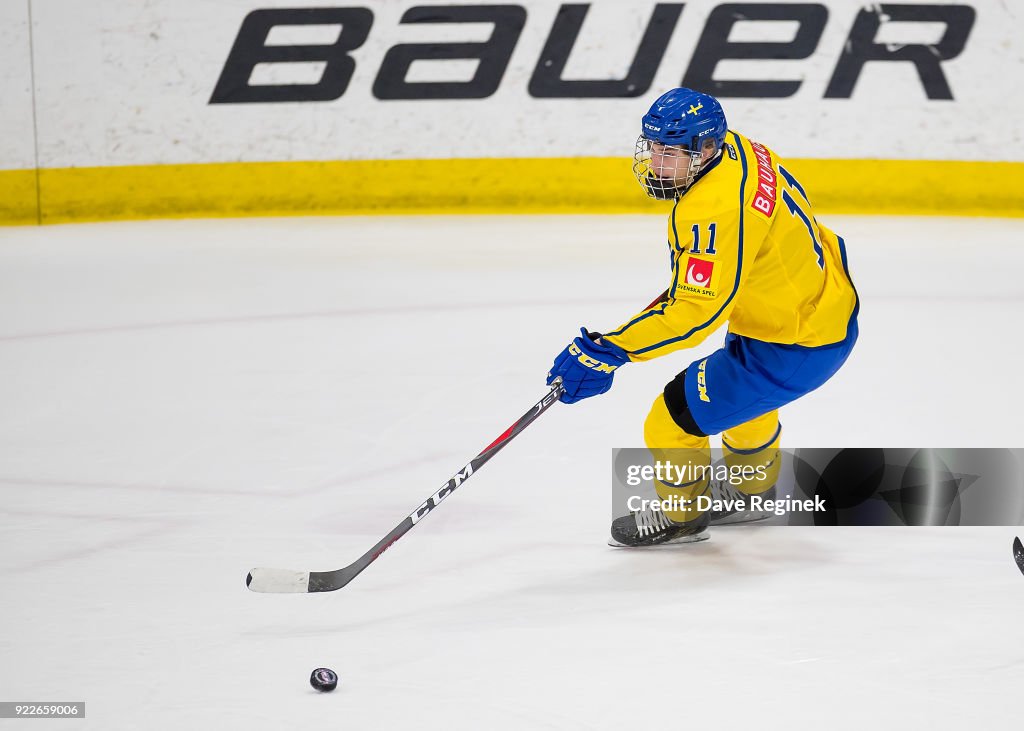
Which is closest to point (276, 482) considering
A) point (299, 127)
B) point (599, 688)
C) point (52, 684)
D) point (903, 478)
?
point (52, 684)

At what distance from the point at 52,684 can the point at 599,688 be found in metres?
0.94

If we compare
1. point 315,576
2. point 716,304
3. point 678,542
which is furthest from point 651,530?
point 315,576

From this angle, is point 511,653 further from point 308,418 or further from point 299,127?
point 299,127

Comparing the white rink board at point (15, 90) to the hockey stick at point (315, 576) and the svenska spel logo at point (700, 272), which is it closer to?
the hockey stick at point (315, 576)

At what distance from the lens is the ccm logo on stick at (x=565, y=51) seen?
23.8 ft

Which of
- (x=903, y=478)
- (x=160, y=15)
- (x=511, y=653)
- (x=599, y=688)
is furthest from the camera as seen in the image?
(x=160, y=15)

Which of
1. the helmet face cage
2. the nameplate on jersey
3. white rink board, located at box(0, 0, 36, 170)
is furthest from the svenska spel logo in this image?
white rink board, located at box(0, 0, 36, 170)

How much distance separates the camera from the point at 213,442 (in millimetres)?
3627

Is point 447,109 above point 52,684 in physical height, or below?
above

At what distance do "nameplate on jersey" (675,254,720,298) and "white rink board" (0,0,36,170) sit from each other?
5879 millimetres

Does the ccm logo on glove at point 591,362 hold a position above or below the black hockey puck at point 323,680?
above

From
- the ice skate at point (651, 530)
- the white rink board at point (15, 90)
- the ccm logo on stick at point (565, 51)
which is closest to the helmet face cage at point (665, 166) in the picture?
the ice skate at point (651, 530)

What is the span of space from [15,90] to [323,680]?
6.15 meters

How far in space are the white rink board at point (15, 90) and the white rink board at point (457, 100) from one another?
0.07ft
